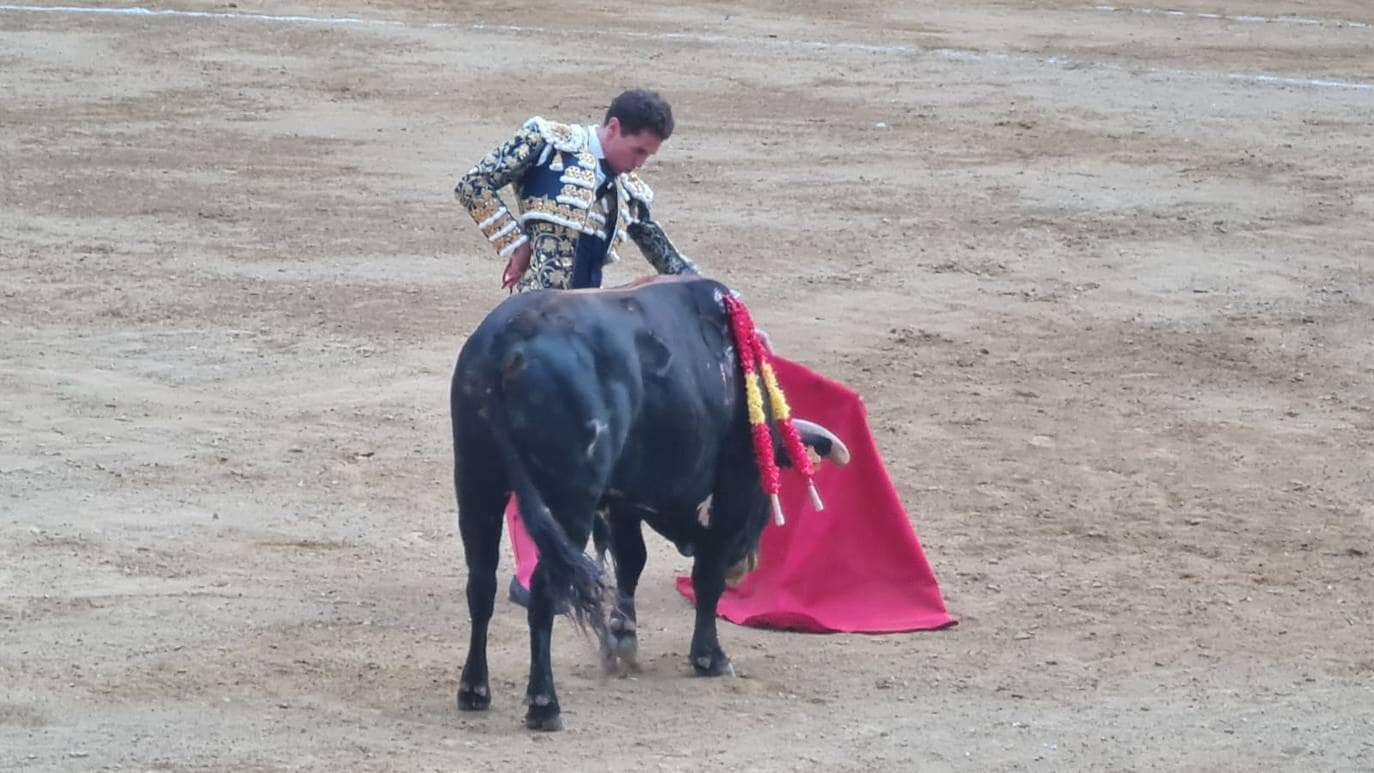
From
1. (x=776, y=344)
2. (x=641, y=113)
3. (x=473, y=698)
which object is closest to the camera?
(x=473, y=698)

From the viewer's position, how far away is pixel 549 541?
554 centimetres

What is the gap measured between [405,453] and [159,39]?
8752 mm

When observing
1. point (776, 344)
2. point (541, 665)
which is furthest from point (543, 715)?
point (776, 344)

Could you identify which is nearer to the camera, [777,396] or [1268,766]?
[1268,766]

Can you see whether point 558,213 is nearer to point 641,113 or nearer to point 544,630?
point 641,113

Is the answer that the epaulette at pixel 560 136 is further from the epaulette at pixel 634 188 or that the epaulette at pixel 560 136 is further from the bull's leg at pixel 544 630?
the bull's leg at pixel 544 630

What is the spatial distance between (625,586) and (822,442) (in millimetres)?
763

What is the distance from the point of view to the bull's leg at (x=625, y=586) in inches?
247

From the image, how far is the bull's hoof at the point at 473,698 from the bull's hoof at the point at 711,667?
0.78 metres

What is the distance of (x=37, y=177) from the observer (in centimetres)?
1262

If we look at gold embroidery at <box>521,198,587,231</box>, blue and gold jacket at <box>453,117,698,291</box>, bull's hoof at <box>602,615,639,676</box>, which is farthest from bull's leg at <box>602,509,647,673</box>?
gold embroidery at <box>521,198,587,231</box>

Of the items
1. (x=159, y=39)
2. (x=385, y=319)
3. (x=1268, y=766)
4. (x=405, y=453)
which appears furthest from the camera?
(x=159, y=39)

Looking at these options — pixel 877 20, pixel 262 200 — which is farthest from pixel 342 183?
pixel 877 20

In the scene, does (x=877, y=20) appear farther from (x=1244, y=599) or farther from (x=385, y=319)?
(x=1244, y=599)
